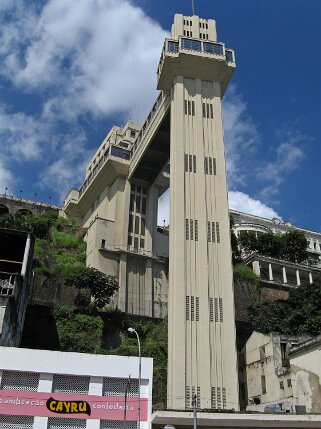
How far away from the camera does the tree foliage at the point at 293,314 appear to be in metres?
46.1

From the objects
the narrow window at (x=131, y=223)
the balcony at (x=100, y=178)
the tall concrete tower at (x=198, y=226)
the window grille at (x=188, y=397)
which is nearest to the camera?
the window grille at (x=188, y=397)

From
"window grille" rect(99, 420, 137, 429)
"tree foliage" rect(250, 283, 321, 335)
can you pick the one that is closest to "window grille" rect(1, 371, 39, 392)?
"window grille" rect(99, 420, 137, 429)

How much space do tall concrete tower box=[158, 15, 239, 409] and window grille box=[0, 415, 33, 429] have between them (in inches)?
458

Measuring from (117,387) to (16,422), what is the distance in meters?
5.12

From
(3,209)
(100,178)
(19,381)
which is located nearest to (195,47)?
(100,178)

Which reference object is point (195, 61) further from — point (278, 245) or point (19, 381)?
point (19, 381)

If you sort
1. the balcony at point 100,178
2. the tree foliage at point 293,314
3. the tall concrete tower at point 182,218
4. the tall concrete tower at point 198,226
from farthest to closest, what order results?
the balcony at point 100,178 → the tree foliage at point 293,314 → the tall concrete tower at point 182,218 → the tall concrete tower at point 198,226

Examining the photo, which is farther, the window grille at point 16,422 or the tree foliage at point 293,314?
the tree foliage at point 293,314

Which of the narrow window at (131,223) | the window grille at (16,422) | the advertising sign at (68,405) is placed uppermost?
the narrow window at (131,223)

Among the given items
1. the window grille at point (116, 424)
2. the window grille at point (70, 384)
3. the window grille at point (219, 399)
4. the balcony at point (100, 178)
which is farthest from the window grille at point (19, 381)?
the balcony at point (100, 178)

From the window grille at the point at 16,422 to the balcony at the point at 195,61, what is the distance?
3365cm

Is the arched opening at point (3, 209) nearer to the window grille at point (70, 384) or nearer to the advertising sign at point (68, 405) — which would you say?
the window grille at point (70, 384)

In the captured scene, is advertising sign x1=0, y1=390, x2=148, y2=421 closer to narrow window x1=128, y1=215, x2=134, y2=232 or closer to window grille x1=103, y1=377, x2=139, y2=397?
window grille x1=103, y1=377, x2=139, y2=397

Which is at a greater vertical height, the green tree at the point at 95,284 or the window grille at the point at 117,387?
the green tree at the point at 95,284
